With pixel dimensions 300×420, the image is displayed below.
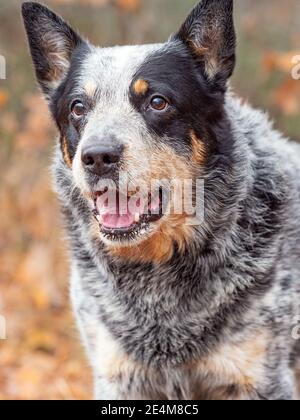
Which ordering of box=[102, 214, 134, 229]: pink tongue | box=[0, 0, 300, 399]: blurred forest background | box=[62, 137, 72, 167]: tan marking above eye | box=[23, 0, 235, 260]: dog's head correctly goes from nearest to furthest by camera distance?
box=[23, 0, 235, 260]: dog's head
box=[102, 214, 134, 229]: pink tongue
box=[62, 137, 72, 167]: tan marking above eye
box=[0, 0, 300, 399]: blurred forest background

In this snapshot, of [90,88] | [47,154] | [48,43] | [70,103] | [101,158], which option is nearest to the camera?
[101,158]

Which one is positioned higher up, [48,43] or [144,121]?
[48,43]

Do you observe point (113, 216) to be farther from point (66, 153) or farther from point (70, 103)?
point (70, 103)

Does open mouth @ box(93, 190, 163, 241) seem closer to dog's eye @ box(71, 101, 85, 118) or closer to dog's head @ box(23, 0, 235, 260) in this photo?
dog's head @ box(23, 0, 235, 260)

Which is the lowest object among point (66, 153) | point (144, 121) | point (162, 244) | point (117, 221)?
point (162, 244)

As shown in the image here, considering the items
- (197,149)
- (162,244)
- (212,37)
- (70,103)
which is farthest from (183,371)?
(212,37)

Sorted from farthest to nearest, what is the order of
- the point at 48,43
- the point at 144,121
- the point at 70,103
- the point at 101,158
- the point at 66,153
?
1. the point at 48,43
2. the point at 66,153
3. the point at 70,103
4. the point at 144,121
5. the point at 101,158

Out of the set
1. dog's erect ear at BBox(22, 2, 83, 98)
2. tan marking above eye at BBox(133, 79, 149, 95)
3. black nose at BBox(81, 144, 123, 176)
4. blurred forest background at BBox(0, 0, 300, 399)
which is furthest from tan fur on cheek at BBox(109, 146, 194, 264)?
blurred forest background at BBox(0, 0, 300, 399)
